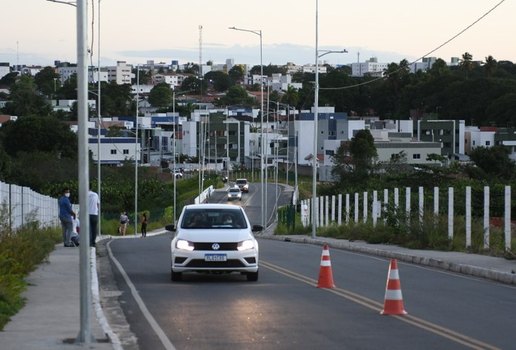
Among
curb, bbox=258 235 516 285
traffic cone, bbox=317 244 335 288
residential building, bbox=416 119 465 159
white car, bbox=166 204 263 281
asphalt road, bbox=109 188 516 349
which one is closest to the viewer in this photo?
asphalt road, bbox=109 188 516 349

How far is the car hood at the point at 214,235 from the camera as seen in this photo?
74.6 ft

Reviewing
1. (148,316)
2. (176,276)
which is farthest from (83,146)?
(176,276)

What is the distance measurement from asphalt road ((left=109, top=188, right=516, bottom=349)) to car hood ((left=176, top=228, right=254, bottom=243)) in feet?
2.88

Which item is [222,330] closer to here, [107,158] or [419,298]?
[419,298]

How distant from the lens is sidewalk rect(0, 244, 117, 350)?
1345cm

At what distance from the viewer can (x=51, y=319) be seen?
15852mm

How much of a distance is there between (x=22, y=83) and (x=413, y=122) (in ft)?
244

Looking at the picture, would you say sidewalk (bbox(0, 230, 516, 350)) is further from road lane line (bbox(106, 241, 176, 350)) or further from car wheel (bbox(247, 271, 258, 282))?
car wheel (bbox(247, 271, 258, 282))

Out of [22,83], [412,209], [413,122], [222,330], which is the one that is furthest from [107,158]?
[222,330]

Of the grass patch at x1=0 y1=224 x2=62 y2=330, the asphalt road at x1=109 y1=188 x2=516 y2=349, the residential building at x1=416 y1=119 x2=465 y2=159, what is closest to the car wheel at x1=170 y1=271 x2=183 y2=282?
the asphalt road at x1=109 y1=188 x2=516 y2=349

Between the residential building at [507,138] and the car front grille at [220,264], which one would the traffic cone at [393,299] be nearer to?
the car front grille at [220,264]

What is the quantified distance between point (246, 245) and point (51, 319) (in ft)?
24.4

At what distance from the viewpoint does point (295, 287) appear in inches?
850

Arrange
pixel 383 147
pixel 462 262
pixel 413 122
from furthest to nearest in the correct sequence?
pixel 413 122 < pixel 383 147 < pixel 462 262
